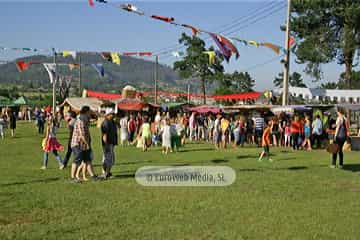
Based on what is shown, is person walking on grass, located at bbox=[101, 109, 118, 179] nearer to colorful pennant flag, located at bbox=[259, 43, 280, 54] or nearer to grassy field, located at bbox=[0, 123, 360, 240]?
grassy field, located at bbox=[0, 123, 360, 240]

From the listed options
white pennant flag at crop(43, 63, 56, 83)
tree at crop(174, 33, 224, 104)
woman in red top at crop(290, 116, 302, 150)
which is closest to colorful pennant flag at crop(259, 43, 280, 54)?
woman in red top at crop(290, 116, 302, 150)

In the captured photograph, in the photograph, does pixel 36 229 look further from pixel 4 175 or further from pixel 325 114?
pixel 325 114

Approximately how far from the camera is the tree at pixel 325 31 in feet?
113

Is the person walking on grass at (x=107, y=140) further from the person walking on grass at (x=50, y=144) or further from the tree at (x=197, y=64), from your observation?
the tree at (x=197, y=64)

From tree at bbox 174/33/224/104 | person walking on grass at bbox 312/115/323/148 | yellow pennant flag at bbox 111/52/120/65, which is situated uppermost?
tree at bbox 174/33/224/104

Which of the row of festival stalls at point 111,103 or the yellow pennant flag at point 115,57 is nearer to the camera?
the yellow pennant flag at point 115,57

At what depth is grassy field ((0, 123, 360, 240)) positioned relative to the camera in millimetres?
6800

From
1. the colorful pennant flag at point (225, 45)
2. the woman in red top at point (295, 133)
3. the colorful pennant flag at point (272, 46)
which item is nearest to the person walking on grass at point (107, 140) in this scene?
the colorful pennant flag at point (225, 45)

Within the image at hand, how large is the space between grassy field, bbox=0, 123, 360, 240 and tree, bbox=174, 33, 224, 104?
32227 millimetres

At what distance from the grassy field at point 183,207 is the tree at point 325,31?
23670 mm

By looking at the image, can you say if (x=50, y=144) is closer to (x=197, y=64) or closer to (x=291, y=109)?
(x=291, y=109)

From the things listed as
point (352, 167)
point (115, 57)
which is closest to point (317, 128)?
point (352, 167)

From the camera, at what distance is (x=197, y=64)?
46.4m

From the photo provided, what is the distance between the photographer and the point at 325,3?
112 feet
